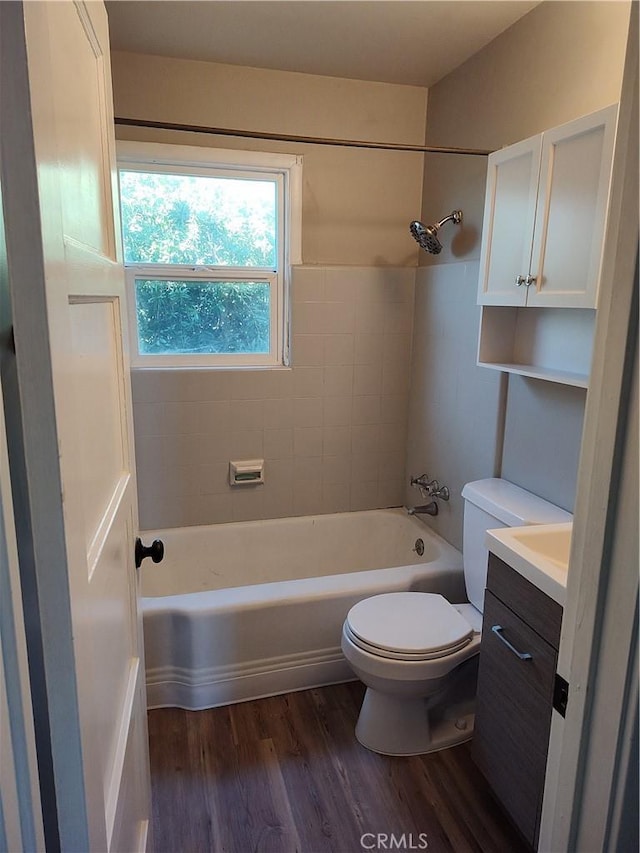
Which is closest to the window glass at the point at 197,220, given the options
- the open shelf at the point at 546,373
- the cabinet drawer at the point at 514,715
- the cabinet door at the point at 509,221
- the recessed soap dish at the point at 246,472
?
the recessed soap dish at the point at 246,472

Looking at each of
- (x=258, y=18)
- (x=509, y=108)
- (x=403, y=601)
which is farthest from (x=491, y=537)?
(x=258, y=18)

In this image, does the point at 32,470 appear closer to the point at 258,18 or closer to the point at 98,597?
the point at 98,597

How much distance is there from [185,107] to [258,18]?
529 mm

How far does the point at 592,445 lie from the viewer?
73cm

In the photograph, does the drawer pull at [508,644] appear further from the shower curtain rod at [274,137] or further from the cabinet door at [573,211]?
the shower curtain rod at [274,137]

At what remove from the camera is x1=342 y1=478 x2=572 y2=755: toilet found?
1.83 meters

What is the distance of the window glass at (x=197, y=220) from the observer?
2510 mm

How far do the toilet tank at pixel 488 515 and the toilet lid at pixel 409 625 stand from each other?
0.16 meters

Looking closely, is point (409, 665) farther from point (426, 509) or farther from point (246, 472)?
point (246, 472)

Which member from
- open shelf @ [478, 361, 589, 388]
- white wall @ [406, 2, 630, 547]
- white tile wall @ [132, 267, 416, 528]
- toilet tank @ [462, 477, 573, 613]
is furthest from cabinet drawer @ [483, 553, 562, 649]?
white tile wall @ [132, 267, 416, 528]

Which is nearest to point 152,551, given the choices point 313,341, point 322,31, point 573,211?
point 573,211

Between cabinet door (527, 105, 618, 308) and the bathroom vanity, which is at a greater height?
cabinet door (527, 105, 618, 308)

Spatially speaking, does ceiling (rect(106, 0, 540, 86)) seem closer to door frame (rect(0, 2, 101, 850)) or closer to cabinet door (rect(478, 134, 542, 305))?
cabinet door (rect(478, 134, 542, 305))

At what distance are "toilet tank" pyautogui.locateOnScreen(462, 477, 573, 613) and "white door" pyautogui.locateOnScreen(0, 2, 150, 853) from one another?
1.26 metres
